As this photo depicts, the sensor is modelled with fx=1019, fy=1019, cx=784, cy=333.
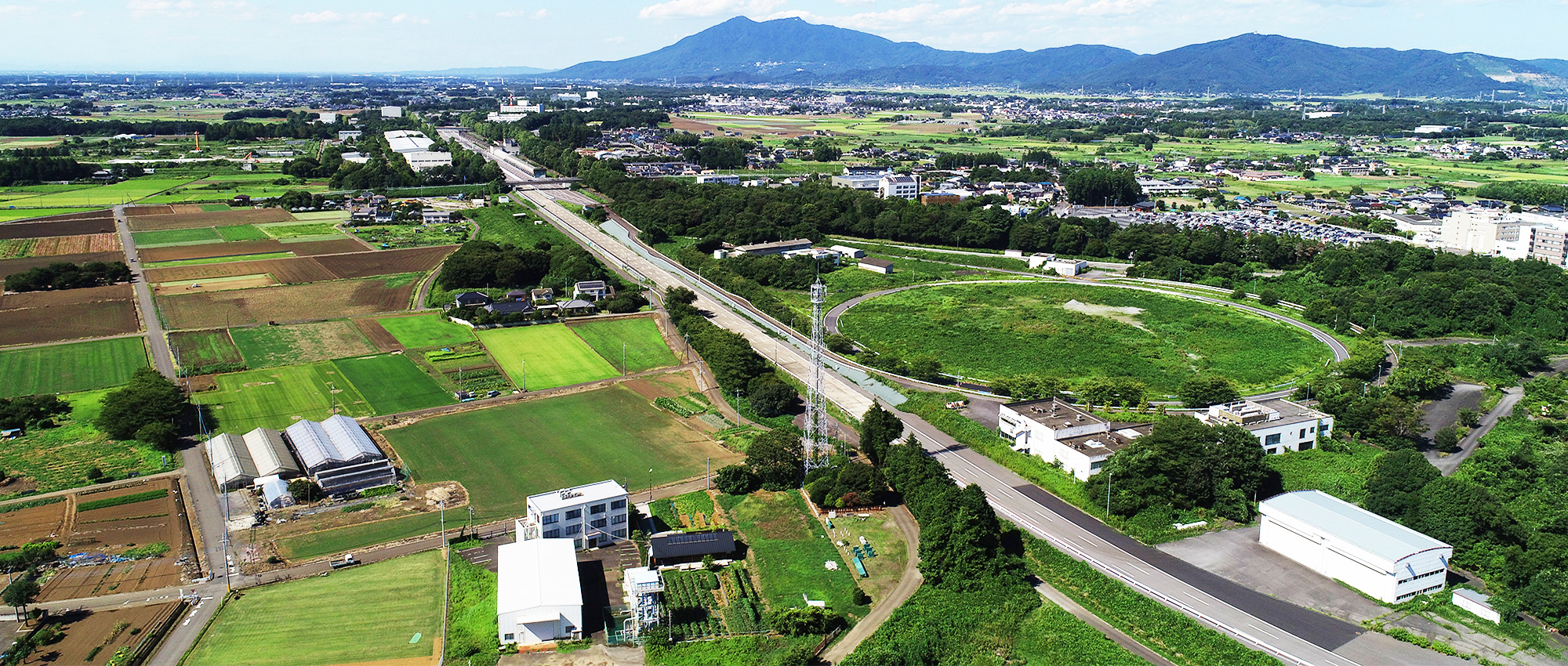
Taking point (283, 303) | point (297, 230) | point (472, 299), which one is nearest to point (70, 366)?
point (283, 303)

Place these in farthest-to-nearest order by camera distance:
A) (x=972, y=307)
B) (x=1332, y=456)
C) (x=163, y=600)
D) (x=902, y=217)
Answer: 1. (x=902, y=217)
2. (x=972, y=307)
3. (x=1332, y=456)
4. (x=163, y=600)

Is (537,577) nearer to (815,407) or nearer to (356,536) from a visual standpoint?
(356,536)

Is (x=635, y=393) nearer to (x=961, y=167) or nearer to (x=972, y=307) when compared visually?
(x=972, y=307)

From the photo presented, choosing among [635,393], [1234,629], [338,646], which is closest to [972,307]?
[635,393]

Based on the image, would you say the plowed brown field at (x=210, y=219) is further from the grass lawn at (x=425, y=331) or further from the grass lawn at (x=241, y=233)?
the grass lawn at (x=425, y=331)

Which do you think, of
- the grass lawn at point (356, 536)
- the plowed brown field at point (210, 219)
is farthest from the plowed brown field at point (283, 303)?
the grass lawn at point (356, 536)

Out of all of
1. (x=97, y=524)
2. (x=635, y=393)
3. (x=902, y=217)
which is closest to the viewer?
(x=97, y=524)
